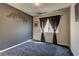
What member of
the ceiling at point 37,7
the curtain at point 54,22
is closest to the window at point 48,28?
the curtain at point 54,22

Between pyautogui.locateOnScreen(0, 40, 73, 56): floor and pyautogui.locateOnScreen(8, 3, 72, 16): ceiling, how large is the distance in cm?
64

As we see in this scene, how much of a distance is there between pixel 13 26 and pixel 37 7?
2.09ft

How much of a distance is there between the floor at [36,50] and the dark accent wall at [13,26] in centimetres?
14

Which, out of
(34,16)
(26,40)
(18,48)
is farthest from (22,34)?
(34,16)

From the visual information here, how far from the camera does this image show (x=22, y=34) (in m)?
1.95

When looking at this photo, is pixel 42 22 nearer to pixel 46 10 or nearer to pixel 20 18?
pixel 46 10

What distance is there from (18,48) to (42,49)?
0.50 m

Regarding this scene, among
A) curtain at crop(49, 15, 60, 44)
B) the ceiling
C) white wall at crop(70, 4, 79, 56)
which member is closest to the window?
curtain at crop(49, 15, 60, 44)

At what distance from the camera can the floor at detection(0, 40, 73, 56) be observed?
1.66 metres

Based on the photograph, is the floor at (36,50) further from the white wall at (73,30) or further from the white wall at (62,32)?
the white wall at (73,30)

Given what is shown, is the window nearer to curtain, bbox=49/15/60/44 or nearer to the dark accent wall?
curtain, bbox=49/15/60/44

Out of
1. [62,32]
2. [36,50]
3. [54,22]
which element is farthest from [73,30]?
[36,50]

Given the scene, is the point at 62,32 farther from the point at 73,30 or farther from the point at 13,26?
the point at 13,26

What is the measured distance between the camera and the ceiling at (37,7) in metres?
1.60
